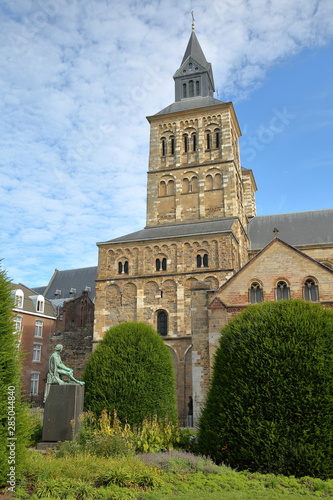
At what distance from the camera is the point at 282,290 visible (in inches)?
813

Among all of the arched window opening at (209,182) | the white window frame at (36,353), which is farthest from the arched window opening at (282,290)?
the white window frame at (36,353)

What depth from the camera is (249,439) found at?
9383mm

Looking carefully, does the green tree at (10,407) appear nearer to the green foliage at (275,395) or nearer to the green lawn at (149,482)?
the green lawn at (149,482)

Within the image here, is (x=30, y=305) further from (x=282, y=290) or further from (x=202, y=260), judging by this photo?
(x=282, y=290)

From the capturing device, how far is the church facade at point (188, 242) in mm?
27333

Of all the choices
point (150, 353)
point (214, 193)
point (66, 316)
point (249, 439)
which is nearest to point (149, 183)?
point (214, 193)

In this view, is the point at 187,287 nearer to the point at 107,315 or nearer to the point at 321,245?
the point at 107,315

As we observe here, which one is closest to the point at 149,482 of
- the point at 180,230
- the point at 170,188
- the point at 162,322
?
the point at 162,322

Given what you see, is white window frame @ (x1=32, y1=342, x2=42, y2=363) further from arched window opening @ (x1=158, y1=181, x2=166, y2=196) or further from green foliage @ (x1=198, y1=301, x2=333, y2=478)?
green foliage @ (x1=198, y1=301, x2=333, y2=478)

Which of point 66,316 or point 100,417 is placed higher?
point 66,316

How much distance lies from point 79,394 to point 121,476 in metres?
4.84

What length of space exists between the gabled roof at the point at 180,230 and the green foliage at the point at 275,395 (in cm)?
2024

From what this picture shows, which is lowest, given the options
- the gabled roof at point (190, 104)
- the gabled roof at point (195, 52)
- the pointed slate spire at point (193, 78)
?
the gabled roof at point (190, 104)

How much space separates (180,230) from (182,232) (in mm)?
694
